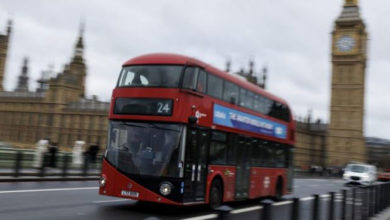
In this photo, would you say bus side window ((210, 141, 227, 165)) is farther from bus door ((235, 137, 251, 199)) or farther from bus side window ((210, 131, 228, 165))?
bus door ((235, 137, 251, 199))

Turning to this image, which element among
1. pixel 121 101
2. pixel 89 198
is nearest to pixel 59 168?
pixel 89 198

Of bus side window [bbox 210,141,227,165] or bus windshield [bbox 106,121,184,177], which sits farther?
bus side window [bbox 210,141,227,165]

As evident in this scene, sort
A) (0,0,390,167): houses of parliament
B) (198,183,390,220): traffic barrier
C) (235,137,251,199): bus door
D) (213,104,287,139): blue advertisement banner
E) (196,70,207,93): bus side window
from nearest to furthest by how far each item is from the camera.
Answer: (198,183,390,220): traffic barrier
(196,70,207,93): bus side window
(213,104,287,139): blue advertisement banner
(235,137,251,199): bus door
(0,0,390,167): houses of parliament

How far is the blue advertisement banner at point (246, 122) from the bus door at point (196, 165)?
0.84 meters

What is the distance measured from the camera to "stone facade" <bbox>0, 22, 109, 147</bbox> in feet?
355

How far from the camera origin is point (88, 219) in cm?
939

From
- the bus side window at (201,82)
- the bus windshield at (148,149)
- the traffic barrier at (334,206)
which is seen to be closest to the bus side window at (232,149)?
the bus side window at (201,82)

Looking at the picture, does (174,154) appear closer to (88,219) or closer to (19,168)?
(88,219)

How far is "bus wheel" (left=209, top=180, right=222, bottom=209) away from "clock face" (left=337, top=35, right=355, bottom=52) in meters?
81.1

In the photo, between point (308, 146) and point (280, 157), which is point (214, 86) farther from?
point (308, 146)

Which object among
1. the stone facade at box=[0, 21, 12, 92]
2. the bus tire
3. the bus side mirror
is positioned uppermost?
the stone facade at box=[0, 21, 12, 92]

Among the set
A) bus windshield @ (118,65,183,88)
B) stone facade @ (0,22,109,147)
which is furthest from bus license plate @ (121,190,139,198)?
stone facade @ (0,22,109,147)

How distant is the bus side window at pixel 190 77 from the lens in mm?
11094

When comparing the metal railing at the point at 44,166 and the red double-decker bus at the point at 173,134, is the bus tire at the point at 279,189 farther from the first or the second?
the metal railing at the point at 44,166
